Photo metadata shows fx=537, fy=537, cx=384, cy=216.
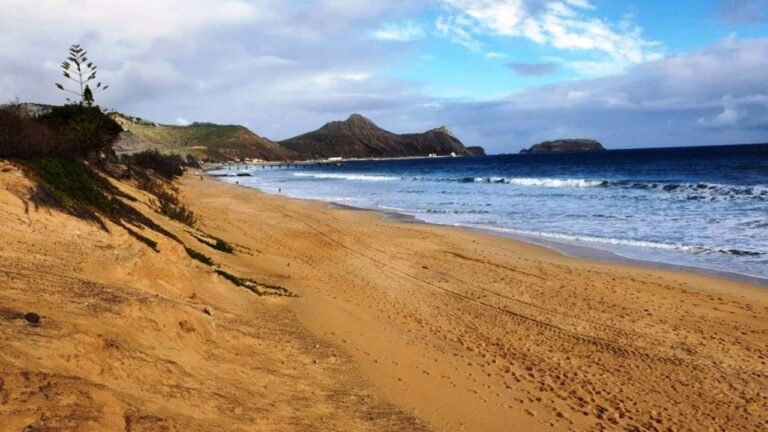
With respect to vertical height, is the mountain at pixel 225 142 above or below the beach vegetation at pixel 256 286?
above

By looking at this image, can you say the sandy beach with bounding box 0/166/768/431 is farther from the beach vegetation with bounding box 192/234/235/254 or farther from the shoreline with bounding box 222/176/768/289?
the shoreline with bounding box 222/176/768/289

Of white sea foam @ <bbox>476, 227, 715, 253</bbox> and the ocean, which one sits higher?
the ocean

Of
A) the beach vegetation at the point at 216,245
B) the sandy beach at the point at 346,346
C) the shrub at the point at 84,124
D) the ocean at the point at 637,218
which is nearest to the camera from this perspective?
the sandy beach at the point at 346,346

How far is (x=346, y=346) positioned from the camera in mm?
7082

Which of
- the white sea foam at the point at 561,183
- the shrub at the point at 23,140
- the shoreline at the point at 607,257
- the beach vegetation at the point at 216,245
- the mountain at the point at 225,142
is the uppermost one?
the mountain at the point at 225,142

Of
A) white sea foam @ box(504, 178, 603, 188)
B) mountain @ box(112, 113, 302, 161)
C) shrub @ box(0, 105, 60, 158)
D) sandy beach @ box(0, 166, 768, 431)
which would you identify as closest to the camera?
sandy beach @ box(0, 166, 768, 431)

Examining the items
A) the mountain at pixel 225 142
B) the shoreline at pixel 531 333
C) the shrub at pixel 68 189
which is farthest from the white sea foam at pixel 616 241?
the mountain at pixel 225 142

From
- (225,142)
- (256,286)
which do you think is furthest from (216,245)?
(225,142)

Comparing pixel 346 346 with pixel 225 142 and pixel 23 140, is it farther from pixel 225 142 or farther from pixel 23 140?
pixel 225 142

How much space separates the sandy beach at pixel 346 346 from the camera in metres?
4.06

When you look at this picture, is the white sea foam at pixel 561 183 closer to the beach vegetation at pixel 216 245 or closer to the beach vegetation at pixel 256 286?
the beach vegetation at pixel 216 245

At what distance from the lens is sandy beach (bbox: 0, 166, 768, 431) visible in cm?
406

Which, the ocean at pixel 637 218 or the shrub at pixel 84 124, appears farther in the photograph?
the shrub at pixel 84 124

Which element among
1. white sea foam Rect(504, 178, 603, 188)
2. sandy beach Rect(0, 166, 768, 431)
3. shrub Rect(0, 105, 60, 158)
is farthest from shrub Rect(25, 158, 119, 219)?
white sea foam Rect(504, 178, 603, 188)
